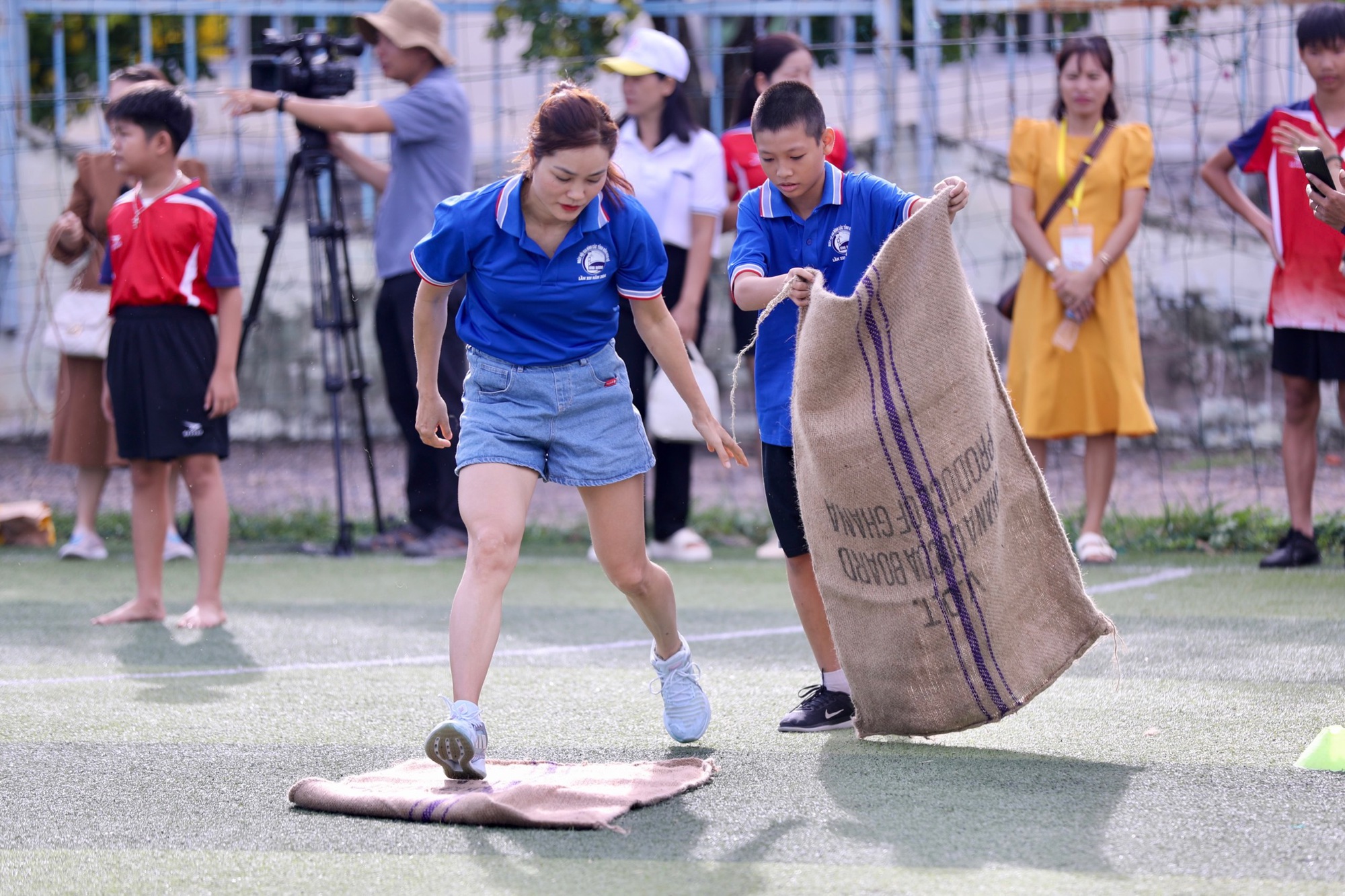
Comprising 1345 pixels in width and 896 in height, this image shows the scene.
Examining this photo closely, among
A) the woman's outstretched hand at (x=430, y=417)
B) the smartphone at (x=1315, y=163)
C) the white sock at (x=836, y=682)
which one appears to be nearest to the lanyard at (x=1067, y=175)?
the smartphone at (x=1315, y=163)

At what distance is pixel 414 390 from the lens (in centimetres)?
686

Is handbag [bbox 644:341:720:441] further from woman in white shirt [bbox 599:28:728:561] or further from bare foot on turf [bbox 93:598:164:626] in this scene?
bare foot on turf [bbox 93:598:164:626]

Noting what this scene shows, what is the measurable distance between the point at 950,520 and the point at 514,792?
3.44 feet

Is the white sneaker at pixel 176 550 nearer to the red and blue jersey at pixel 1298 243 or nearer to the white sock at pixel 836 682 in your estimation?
the white sock at pixel 836 682

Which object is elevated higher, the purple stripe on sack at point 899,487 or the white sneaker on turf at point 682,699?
the purple stripe on sack at point 899,487

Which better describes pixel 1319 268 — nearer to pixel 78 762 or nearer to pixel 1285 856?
pixel 1285 856

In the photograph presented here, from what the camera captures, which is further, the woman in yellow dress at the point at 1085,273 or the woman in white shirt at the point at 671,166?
the woman in white shirt at the point at 671,166

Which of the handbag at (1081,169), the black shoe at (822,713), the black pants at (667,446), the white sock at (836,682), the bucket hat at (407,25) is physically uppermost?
the bucket hat at (407,25)

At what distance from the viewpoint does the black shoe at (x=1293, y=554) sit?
6.16 m

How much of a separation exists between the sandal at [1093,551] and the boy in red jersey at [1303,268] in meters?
0.59

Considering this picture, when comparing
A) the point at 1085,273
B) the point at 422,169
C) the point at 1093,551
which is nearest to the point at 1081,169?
the point at 1085,273

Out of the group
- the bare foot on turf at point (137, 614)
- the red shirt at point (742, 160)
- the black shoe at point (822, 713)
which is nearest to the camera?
the black shoe at point (822, 713)

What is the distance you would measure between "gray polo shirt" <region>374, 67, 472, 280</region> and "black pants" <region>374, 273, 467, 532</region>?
0.15 m

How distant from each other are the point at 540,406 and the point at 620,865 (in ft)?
3.73
